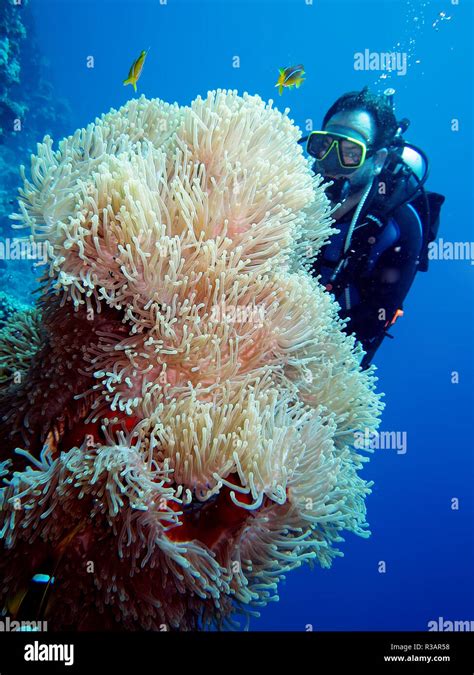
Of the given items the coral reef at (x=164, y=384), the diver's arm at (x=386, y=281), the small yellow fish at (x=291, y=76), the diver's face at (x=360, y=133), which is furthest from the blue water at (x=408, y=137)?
the small yellow fish at (x=291, y=76)

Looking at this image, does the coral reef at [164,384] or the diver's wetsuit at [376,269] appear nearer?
the coral reef at [164,384]

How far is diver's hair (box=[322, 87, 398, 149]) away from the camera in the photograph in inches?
155

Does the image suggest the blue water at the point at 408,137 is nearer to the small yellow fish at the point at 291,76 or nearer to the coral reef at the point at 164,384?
the coral reef at the point at 164,384

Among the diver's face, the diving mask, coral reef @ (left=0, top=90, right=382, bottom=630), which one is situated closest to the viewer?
coral reef @ (left=0, top=90, right=382, bottom=630)

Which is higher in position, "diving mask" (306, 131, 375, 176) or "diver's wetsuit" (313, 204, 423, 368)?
"diving mask" (306, 131, 375, 176)

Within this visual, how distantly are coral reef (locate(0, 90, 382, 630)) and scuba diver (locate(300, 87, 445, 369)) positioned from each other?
6.23 feet

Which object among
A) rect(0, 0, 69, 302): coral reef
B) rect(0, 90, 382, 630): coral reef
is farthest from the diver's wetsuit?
rect(0, 0, 69, 302): coral reef

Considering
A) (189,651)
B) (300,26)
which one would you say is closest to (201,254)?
(189,651)

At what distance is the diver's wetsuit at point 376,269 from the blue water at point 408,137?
20.9 meters

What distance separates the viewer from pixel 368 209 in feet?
12.8

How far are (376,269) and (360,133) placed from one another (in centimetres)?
119

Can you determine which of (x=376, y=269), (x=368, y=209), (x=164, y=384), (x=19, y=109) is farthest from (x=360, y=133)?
(x=19, y=109)

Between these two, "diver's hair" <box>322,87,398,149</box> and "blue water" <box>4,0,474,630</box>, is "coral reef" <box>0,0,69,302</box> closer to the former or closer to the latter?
"blue water" <box>4,0,474,630</box>

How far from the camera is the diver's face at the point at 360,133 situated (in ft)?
12.4
